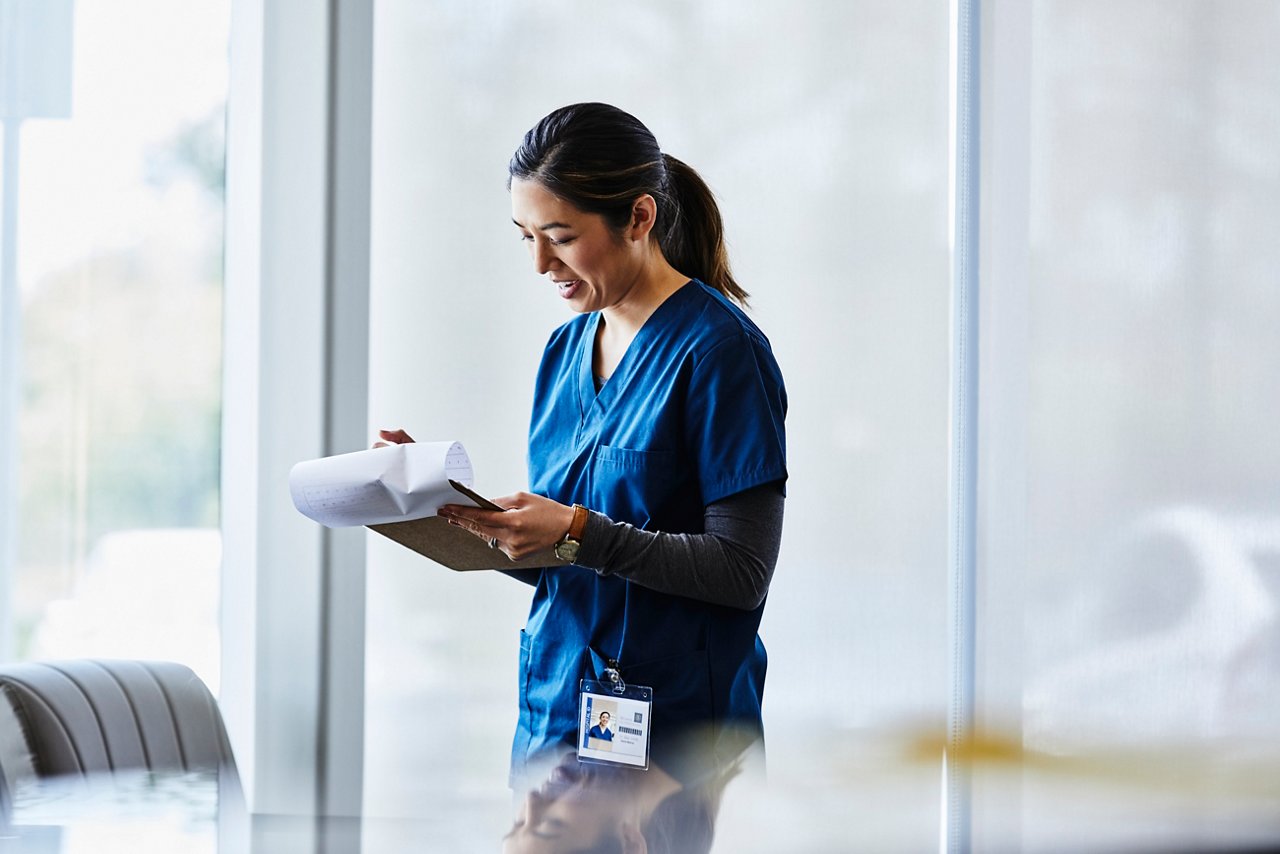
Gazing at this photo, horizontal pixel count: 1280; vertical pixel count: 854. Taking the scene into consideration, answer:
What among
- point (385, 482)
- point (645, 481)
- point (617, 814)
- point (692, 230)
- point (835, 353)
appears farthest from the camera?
point (835, 353)

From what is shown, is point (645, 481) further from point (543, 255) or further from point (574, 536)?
point (543, 255)

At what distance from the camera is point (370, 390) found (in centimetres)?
212

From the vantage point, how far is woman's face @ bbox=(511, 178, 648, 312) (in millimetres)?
1256

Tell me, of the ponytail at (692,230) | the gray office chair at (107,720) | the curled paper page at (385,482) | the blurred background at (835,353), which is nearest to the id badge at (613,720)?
the curled paper page at (385,482)

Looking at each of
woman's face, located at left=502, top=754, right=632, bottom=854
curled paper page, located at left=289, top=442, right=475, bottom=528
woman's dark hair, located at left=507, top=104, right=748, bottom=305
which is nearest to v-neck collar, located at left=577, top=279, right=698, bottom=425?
woman's dark hair, located at left=507, top=104, right=748, bottom=305

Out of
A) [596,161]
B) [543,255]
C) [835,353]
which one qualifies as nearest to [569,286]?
[543,255]

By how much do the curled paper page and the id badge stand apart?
0.85 ft

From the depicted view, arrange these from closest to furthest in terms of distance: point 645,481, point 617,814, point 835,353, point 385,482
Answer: point 617,814, point 385,482, point 645,481, point 835,353

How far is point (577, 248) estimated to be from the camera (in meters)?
1.26

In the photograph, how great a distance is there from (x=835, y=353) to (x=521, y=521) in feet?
3.83

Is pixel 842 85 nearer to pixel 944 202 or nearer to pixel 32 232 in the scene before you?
pixel 944 202

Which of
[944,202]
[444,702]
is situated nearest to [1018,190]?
[944,202]

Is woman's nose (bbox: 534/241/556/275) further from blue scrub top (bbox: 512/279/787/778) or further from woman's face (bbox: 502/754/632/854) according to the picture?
woman's face (bbox: 502/754/632/854)

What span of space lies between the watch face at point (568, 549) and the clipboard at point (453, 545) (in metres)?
0.01
